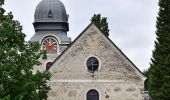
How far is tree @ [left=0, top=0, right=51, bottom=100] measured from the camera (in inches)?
974

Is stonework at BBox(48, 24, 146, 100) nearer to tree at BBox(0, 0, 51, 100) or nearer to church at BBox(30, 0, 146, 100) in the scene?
church at BBox(30, 0, 146, 100)

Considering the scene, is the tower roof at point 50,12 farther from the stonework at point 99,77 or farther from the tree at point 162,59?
the stonework at point 99,77

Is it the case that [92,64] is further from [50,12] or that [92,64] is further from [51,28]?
[50,12]

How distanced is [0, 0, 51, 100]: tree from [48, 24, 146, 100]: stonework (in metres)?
9.39

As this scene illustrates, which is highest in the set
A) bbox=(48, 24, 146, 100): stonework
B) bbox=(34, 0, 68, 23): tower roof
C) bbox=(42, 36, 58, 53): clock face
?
bbox=(34, 0, 68, 23): tower roof

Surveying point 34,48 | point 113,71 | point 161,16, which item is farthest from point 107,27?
point 34,48

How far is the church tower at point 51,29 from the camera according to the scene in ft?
169

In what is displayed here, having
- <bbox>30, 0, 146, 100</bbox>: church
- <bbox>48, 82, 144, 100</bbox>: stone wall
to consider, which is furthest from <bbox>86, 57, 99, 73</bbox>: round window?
<bbox>48, 82, 144, 100</bbox>: stone wall

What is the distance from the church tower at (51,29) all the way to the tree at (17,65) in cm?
2350

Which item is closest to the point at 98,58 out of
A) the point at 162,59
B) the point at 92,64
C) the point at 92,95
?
the point at 92,64

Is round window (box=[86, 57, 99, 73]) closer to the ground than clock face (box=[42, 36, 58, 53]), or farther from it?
closer to the ground

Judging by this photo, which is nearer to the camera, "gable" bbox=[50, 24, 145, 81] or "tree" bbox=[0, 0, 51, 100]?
"tree" bbox=[0, 0, 51, 100]

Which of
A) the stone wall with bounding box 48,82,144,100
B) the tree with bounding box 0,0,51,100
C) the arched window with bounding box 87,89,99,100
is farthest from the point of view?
the arched window with bounding box 87,89,99,100

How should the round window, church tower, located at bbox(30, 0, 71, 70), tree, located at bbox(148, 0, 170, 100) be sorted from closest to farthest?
the round window < tree, located at bbox(148, 0, 170, 100) < church tower, located at bbox(30, 0, 71, 70)
